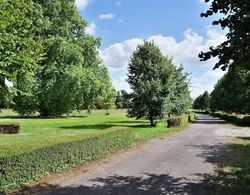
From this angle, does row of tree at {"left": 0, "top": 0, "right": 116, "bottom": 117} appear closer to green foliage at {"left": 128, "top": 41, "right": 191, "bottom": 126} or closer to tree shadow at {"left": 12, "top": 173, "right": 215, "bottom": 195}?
green foliage at {"left": 128, "top": 41, "right": 191, "bottom": 126}

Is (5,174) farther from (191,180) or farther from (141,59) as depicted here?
Answer: (141,59)

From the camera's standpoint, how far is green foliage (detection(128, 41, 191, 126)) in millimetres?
36562

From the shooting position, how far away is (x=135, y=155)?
17.7 meters

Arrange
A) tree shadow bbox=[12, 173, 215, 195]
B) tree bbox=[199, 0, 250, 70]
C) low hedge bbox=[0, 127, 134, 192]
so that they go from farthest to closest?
tree shadow bbox=[12, 173, 215, 195], low hedge bbox=[0, 127, 134, 192], tree bbox=[199, 0, 250, 70]

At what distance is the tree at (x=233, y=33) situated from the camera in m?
7.71

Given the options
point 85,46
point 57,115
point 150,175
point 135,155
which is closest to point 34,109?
point 57,115

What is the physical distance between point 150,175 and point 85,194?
10.9ft

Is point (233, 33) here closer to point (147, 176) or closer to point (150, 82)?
point (147, 176)

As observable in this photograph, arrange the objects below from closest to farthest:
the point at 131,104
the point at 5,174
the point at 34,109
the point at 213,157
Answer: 1. the point at 5,174
2. the point at 213,157
3. the point at 131,104
4. the point at 34,109

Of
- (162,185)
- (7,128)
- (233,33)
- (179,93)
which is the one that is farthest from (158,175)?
(179,93)

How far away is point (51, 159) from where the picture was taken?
40.4 feet

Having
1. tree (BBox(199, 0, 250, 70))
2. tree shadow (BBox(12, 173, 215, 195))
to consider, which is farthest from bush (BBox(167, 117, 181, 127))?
tree (BBox(199, 0, 250, 70))

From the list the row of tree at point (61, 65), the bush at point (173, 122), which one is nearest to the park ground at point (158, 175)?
the bush at point (173, 122)

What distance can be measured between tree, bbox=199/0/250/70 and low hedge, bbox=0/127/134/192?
5.52 meters
